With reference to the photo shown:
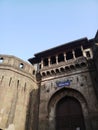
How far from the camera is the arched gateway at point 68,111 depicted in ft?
40.4

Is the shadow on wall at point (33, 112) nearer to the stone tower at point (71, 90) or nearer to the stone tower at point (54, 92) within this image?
the stone tower at point (54, 92)

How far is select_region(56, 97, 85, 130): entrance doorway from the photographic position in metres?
12.4

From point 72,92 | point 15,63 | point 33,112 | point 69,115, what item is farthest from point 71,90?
point 15,63

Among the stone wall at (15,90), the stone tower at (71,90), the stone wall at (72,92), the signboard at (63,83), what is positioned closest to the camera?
the stone wall at (15,90)

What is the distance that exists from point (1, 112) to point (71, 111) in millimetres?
6197

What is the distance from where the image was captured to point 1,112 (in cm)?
1188

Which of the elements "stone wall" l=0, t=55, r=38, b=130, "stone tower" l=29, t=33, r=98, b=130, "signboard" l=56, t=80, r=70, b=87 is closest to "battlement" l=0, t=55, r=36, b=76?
"stone wall" l=0, t=55, r=38, b=130

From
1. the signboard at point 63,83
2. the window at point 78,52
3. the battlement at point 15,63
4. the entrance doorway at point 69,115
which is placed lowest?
the entrance doorway at point 69,115

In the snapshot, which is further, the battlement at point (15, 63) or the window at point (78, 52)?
the window at point (78, 52)

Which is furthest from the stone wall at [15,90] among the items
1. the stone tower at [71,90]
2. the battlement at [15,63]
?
the stone tower at [71,90]

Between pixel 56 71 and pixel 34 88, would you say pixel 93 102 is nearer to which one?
pixel 56 71

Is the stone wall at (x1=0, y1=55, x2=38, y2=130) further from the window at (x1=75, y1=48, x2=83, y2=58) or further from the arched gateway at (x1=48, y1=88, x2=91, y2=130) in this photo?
the window at (x1=75, y1=48, x2=83, y2=58)

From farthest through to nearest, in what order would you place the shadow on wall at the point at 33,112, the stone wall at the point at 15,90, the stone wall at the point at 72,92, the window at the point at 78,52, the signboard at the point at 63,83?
the window at the point at 78,52 → the signboard at the point at 63,83 → the shadow on wall at the point at 33,112 → the stone wall at the point at 72,92 → the stone wall at the point at 15,90

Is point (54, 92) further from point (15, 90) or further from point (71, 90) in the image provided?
point (15, 90)
